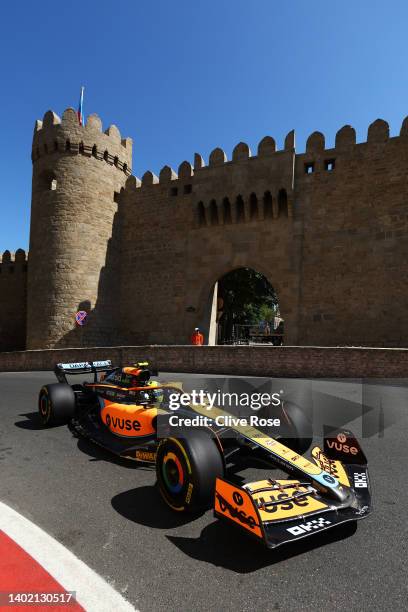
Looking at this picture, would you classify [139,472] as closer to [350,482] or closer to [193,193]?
[350,482]

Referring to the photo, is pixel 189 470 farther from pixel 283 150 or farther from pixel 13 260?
pixel 13 260

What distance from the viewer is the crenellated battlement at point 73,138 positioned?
20.5 metres

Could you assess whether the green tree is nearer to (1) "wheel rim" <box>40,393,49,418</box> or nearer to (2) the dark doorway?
(2) the dark doorway

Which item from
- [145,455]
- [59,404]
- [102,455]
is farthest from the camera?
[59,404]

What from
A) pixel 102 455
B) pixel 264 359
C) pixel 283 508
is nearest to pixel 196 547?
pixel 283 508

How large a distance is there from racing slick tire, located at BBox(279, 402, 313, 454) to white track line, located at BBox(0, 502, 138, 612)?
2.52 metres

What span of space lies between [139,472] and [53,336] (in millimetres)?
17080

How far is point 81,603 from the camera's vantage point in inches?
83.6

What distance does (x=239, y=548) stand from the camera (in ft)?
9.11

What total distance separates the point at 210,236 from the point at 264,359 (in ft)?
27.2

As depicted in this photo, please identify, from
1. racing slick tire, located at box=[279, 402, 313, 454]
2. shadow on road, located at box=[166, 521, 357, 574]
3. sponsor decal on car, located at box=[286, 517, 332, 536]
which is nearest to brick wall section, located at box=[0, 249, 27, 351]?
racing slick tire, located at box=[279, 402, 313, 454]

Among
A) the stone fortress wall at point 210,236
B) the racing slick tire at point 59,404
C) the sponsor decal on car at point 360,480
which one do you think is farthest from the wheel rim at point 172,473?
the stone fortress wall at point 210,236

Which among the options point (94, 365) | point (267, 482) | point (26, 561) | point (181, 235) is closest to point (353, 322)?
point (181, 235)

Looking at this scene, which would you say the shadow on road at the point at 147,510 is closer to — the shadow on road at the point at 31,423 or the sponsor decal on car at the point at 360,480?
the sponsor decal on car at the point at 360,480
